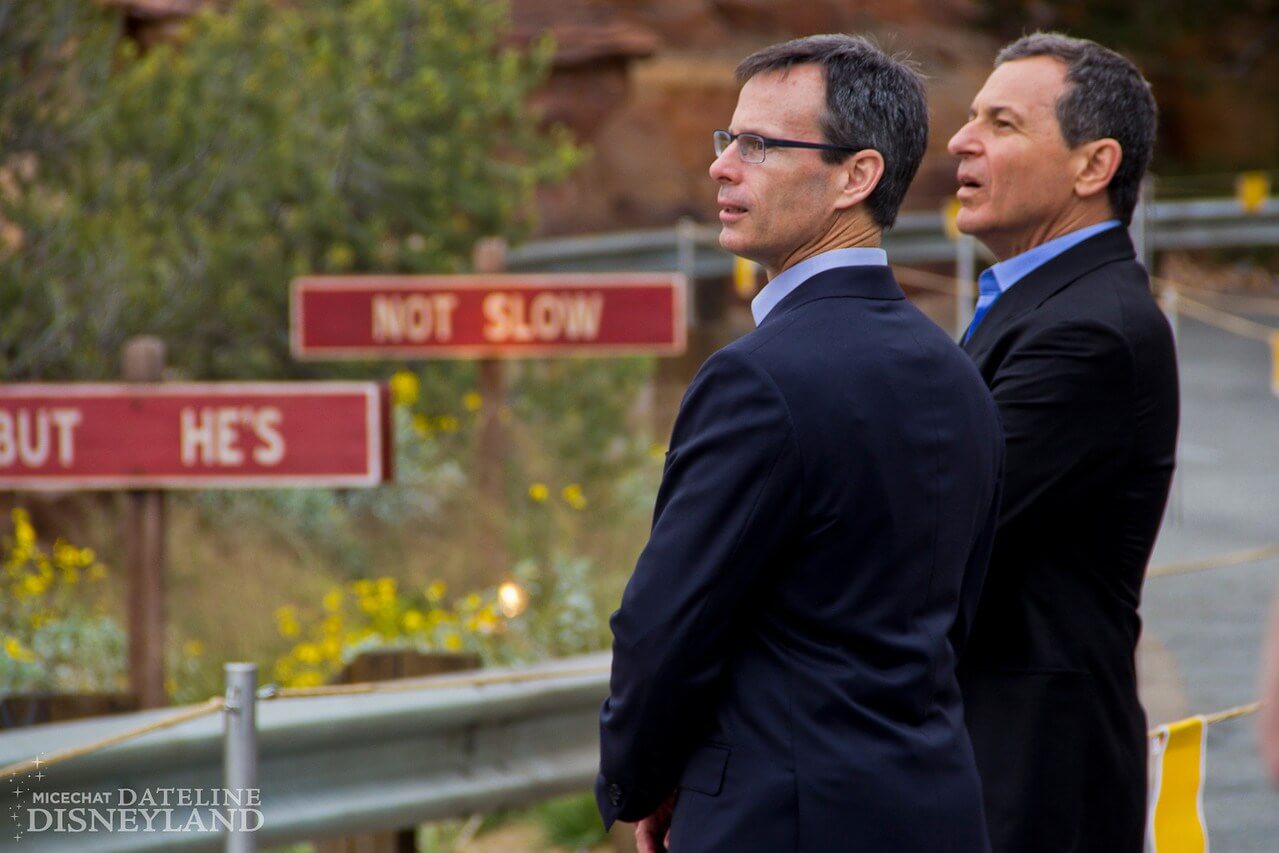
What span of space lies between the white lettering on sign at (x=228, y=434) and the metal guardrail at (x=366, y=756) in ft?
4.48

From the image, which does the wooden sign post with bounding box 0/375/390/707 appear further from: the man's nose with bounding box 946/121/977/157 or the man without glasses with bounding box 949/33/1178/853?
the man without glasses with bounding box 949/33/1178/853

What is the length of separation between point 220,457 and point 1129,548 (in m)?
3.13

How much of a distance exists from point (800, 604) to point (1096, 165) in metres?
1.14

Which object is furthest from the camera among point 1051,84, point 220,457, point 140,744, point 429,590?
point 429,590

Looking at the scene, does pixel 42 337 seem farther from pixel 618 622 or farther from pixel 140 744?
pixel 618 622

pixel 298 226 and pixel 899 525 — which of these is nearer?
pixel 899 525

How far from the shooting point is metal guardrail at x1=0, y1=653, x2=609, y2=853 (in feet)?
9.71

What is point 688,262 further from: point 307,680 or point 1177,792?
point 1177,792

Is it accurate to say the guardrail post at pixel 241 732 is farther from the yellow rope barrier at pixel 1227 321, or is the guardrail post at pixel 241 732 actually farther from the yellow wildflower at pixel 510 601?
the yellow rope barrier at pixel 1227 321

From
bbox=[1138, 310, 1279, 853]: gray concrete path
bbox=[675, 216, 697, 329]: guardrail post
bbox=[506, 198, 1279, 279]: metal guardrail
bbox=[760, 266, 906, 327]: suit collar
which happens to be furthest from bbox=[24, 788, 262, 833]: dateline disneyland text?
bbox=[506, 198, 1279, 279]: metal guardrail

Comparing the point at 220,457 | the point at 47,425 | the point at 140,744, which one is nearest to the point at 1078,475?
the point at 140,744

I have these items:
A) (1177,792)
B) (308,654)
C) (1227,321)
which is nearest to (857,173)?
(1177,792)

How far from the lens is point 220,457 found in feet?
Result: 16.1

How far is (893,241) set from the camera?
15789 millimetres
